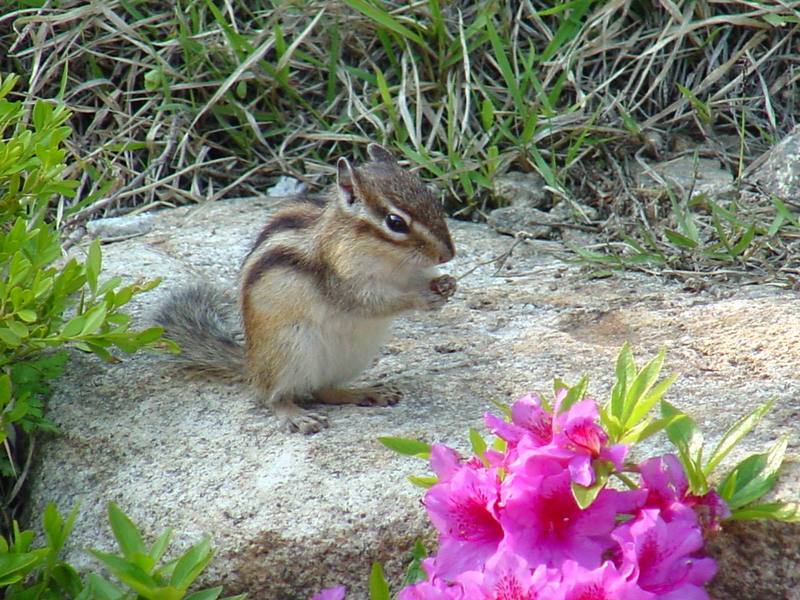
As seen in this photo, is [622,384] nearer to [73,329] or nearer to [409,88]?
[73,329]

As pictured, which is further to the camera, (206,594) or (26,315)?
(26,315)

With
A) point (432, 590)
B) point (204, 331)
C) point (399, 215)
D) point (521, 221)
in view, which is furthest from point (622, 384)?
point (521, 221)

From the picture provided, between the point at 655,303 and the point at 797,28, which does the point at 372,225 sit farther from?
the point at 797,28

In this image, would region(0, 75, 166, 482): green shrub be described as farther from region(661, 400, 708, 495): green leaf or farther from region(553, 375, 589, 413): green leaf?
region(661, 400, 708, 495): green leaf

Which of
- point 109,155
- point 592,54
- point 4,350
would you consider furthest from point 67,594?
point 592,54

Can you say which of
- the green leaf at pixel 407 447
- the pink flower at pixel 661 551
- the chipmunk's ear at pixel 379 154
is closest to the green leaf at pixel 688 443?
the pink flower at pixel 661 551

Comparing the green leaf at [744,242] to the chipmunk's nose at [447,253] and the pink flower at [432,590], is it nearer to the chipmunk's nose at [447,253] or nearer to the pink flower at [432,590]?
the chipmunk's nose at [447,253]
